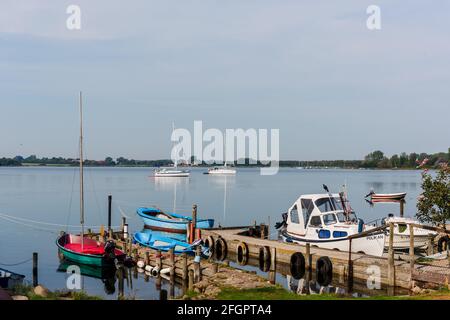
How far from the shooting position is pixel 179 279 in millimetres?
27453

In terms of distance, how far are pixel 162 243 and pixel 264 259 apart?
23.1ft

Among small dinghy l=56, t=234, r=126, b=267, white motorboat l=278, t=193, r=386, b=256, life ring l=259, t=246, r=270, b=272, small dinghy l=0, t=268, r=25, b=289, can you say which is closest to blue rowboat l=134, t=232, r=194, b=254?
small dinghy l=56, t=234, r=126, b=267

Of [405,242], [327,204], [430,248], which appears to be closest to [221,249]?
[327,204]

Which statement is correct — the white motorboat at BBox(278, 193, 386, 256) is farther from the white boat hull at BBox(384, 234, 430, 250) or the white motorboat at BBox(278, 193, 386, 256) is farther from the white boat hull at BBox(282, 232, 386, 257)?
the white boat hull at BBox(384, 234, 430, 250)

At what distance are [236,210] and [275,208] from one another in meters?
6.07

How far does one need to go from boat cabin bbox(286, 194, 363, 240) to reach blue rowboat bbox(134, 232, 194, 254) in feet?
23.1

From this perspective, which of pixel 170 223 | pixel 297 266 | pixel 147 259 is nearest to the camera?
pixel 297 266

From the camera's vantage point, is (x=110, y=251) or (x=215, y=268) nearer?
(x=215, y=268)

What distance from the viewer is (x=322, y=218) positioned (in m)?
31.2

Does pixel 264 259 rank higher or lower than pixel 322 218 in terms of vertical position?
lower

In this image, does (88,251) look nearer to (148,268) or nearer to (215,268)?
(148,268)

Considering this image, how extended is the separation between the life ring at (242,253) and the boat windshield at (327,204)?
553 centimetres
